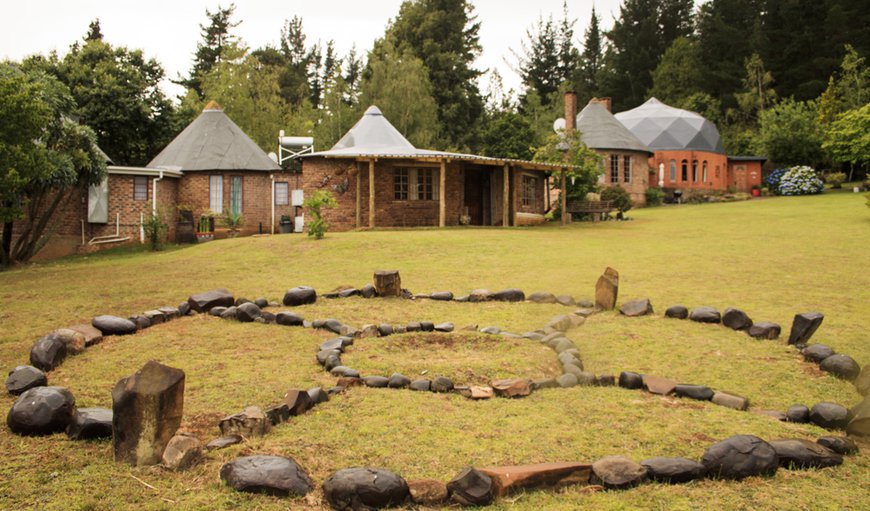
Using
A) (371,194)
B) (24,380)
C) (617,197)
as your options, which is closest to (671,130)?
(617,197)

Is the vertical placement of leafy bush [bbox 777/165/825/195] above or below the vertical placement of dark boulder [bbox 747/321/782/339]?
above

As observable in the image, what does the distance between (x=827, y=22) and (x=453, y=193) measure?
4431 centimetres

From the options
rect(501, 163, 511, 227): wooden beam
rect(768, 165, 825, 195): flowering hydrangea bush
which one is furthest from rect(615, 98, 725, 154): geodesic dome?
rect(501, 163, 511, 227): wooden beam

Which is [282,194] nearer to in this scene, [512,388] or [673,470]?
[512,388]

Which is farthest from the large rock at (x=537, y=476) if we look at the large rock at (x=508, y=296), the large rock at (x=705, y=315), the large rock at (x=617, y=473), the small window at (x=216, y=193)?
the small window at (x=216, y=193)

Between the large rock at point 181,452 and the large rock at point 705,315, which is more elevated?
the large rock at point 705,315

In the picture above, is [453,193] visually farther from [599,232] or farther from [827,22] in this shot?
[827,22]

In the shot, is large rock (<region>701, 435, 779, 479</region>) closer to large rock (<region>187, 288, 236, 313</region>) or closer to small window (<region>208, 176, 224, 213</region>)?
large rock (<region>187, 288, 236, 313</region>)

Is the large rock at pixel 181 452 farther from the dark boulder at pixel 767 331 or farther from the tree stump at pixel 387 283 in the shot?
the dark boulder at pixel 767 331

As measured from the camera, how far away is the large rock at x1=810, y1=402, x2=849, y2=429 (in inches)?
231

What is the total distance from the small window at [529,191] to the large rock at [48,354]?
23711 millimetres

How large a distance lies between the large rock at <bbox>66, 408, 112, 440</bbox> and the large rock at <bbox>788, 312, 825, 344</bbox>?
24.6ft

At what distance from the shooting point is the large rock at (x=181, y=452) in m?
4.71

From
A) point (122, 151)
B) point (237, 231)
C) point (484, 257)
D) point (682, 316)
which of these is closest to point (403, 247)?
point (484, 257)
